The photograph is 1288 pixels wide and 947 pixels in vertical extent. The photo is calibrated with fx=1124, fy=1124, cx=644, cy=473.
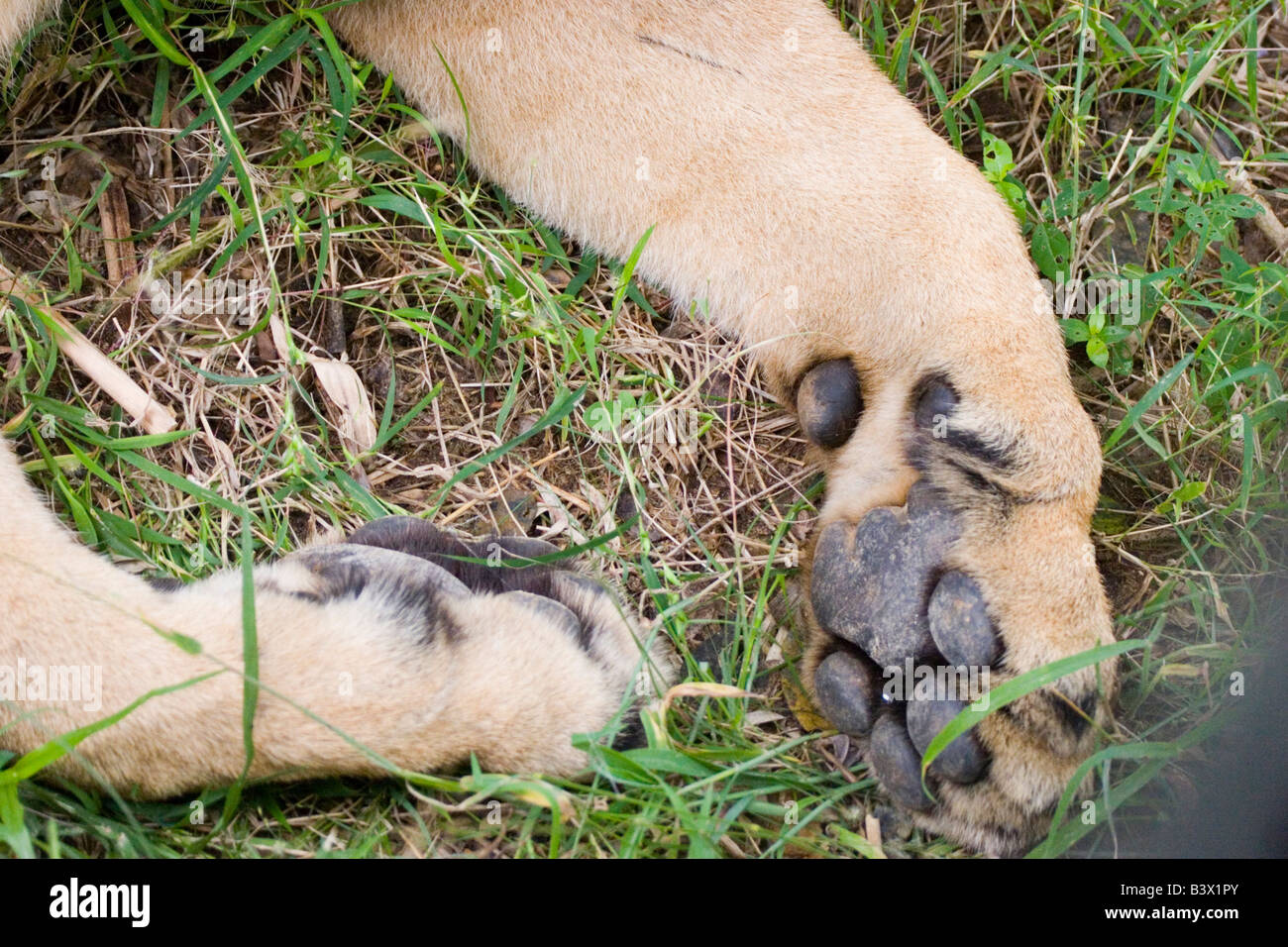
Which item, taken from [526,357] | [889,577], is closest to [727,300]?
[526,357]

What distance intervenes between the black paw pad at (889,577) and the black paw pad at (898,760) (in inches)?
4.4

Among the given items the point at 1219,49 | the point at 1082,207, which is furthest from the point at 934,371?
the point at 1219,49

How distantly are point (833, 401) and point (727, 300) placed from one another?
0.95 ft

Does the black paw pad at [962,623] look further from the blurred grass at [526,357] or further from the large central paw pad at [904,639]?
the blurred grass at [526,357]

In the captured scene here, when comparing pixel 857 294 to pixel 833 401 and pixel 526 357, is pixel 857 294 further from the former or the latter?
pixel 526 357

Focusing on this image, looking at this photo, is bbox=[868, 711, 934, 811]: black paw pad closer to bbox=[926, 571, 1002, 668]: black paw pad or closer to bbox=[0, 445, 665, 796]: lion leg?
bbox=[926, 571, 1002, 668]: black paw pad

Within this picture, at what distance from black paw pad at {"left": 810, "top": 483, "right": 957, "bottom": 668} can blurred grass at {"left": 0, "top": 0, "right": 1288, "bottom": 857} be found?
0.31m

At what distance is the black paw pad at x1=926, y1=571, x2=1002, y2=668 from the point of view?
67.4 inches

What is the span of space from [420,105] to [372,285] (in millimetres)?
388

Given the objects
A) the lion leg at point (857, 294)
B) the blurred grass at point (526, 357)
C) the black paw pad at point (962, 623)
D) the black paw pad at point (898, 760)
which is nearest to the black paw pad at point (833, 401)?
the lion leg at point (857, 294)

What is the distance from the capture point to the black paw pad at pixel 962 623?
67.4 inches

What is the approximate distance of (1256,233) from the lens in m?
2.60

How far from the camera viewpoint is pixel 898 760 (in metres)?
1.78
